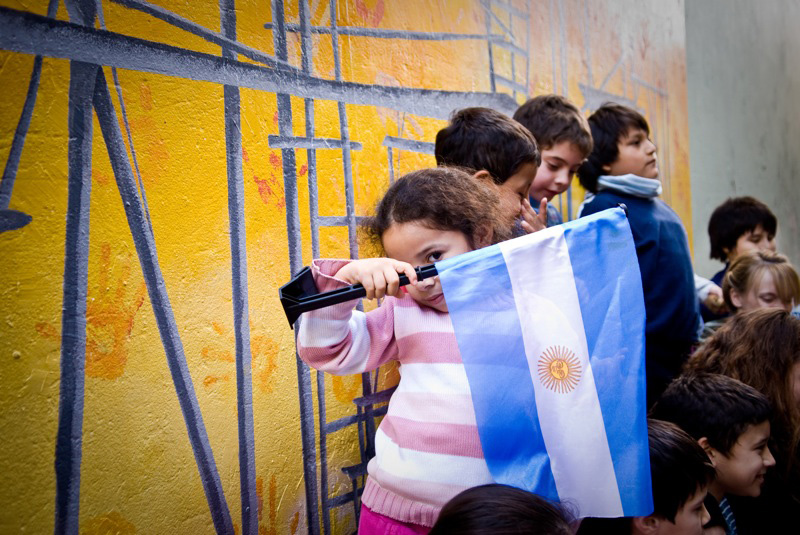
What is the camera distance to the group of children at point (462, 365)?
1320 millimetres

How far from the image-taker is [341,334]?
1384 mm

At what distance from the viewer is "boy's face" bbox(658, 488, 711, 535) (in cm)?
167

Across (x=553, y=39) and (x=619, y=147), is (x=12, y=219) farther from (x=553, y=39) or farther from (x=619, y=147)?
(x=553, y=39)

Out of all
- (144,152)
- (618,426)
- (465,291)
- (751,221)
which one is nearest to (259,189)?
(144,152)

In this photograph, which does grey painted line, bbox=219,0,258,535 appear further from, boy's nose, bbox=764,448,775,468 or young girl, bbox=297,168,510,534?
boy's nose, bbox=764,448,775,468

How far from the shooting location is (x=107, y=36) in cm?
145

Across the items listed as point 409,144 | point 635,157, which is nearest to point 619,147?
point 635,157

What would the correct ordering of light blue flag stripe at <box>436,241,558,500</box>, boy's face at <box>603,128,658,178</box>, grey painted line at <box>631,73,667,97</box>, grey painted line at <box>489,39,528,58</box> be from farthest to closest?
1. grey painted line at <box>631,73,667,97</box>
2. grey painted line at <box>489,39,528,58</box>
3. boy's face at <box>603,128,658,178</box>
4. light blue flag stripe at <box>436,241,558,500</box>

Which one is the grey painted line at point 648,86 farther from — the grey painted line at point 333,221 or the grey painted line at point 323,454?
the grey painted line at point 323,454

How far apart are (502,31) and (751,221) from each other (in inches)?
92.0

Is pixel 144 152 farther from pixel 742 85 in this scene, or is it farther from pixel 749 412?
pixel 742 85

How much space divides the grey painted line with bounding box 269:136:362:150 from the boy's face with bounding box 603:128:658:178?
4.23 ft

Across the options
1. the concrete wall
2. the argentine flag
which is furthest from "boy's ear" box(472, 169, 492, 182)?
the concrete wall

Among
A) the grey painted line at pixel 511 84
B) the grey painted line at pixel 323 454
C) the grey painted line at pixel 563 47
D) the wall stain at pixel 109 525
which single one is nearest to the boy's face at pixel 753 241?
the grey painted line at pixel 563 47
